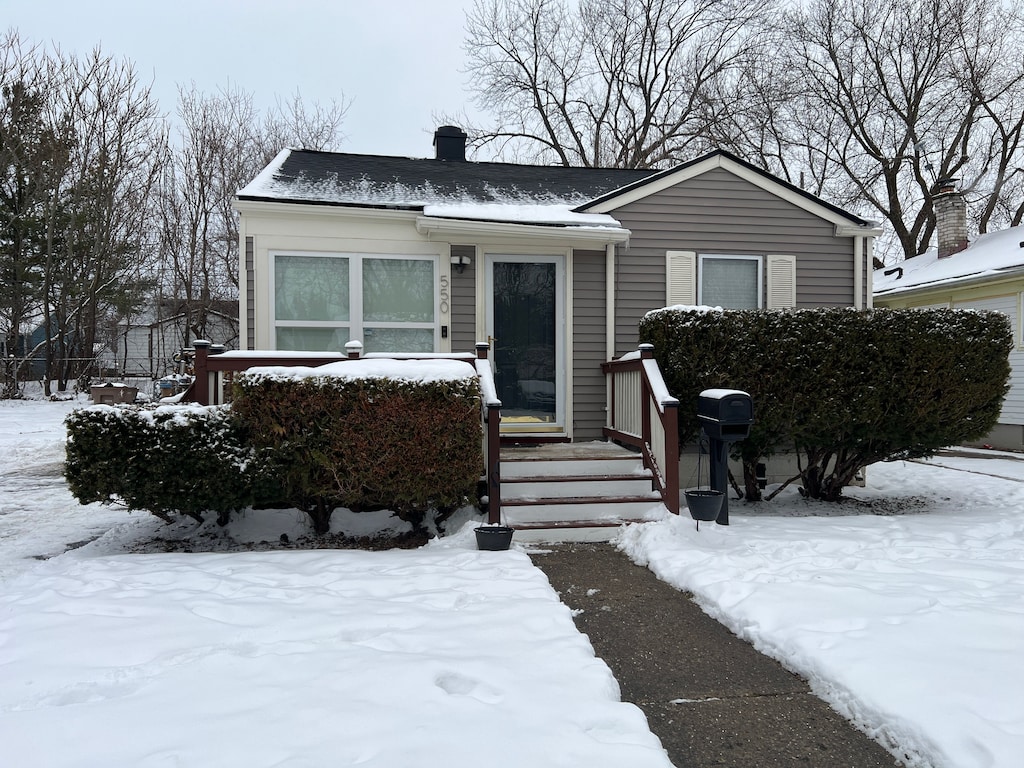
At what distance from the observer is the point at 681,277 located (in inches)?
295

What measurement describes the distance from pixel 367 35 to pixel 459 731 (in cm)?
3263

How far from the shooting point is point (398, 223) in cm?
699

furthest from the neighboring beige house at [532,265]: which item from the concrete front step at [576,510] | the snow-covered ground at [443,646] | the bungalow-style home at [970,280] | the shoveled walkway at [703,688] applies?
the bungalow-style home at [970,280]

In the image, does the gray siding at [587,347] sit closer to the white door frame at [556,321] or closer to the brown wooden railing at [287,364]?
the white door frame at [556,321]

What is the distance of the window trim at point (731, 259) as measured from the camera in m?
7.54

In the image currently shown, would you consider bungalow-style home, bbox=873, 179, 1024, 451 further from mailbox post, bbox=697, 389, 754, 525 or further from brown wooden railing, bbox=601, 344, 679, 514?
mailbox post, bbox=697, 389, 754, 525

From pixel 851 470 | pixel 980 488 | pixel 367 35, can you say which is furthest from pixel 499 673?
pixel 367 35

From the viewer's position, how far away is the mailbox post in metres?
5.15

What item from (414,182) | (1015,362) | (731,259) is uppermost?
(414,182)

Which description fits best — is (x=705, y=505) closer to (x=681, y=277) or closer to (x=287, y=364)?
(x=681, y=277)

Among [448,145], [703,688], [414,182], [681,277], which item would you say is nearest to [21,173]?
[448,145]

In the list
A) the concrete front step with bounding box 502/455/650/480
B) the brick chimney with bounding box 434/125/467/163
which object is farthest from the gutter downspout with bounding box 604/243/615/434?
the brick chimney with bounding box 434/125/467/163

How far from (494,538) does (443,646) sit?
1.76m

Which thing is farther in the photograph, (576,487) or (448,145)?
(448,145)
